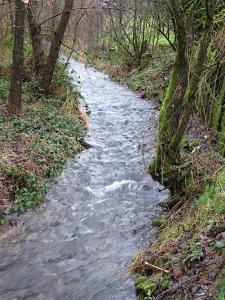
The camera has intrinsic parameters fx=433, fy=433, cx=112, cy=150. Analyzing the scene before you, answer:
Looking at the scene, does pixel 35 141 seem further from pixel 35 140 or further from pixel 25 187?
pixel 25 187

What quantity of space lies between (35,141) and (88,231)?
9.99 ft

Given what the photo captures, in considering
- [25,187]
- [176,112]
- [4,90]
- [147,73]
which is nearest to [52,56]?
[4,90]

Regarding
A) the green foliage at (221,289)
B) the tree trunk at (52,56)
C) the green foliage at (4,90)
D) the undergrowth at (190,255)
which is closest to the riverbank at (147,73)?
the tree trunk at (52,56)

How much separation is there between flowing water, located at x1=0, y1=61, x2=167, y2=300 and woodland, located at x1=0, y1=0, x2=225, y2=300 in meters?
0.26

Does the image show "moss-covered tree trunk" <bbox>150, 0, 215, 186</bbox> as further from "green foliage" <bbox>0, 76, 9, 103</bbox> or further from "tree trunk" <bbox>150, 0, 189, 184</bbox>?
"green foliage" <bbox>0, 76, 9, 103</bbox>

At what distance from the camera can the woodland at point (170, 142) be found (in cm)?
494

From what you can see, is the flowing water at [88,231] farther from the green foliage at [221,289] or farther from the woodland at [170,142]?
the green foliage at [221,289]

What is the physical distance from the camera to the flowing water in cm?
537

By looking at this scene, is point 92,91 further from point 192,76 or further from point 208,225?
point 208,225

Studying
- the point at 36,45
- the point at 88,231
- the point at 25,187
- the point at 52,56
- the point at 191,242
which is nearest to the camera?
the point at 191,242

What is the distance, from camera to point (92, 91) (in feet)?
57.9

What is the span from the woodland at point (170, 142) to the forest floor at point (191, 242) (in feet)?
0.05

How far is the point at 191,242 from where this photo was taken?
5188 mm

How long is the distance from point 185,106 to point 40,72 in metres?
7.82
